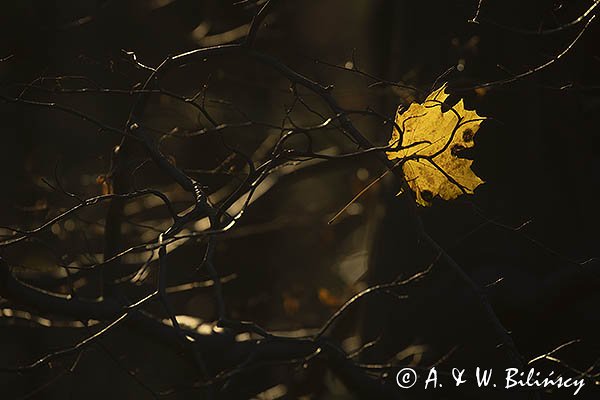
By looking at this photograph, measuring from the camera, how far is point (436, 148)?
87.6 inches

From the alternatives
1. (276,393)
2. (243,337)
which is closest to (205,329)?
(243,337)

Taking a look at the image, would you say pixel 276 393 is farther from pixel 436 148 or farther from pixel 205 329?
pixel 436 148

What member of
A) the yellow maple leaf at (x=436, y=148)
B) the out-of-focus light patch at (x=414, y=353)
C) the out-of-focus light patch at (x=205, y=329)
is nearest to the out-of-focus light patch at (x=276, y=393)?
the out-of-focus light patch at (x=414, y=353)

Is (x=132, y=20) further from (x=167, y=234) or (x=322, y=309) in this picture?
(x=167, y=234)

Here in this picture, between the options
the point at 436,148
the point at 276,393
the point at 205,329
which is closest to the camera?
the point at 436,148

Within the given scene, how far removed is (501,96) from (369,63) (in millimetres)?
1435

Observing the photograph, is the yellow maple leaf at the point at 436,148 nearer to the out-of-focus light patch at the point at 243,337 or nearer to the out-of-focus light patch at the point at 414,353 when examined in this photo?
the out-of-focus light patch at the point at 243,337

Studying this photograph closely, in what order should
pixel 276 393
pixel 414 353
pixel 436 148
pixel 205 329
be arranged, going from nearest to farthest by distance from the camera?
1. pixel 436 148
2. pixel 205 329
3. pixel 414 353
4. pixel 276 393

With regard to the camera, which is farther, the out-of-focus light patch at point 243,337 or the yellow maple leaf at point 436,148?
the out-of-focus light patch at point 243,337

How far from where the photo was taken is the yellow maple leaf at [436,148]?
7.22ft

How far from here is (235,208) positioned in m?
4.40

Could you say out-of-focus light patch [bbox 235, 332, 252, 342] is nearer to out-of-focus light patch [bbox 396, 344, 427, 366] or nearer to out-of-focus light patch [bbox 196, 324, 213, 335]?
out-of-focus light patch [bbox 196, 324, 213, 335]

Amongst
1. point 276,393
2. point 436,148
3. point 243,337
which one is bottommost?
point 276,393

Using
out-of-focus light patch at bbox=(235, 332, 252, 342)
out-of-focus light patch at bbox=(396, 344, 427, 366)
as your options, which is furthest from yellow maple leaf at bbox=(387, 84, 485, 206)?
out-of-focus light patch at bbox=(396, 344, 427, 366)
